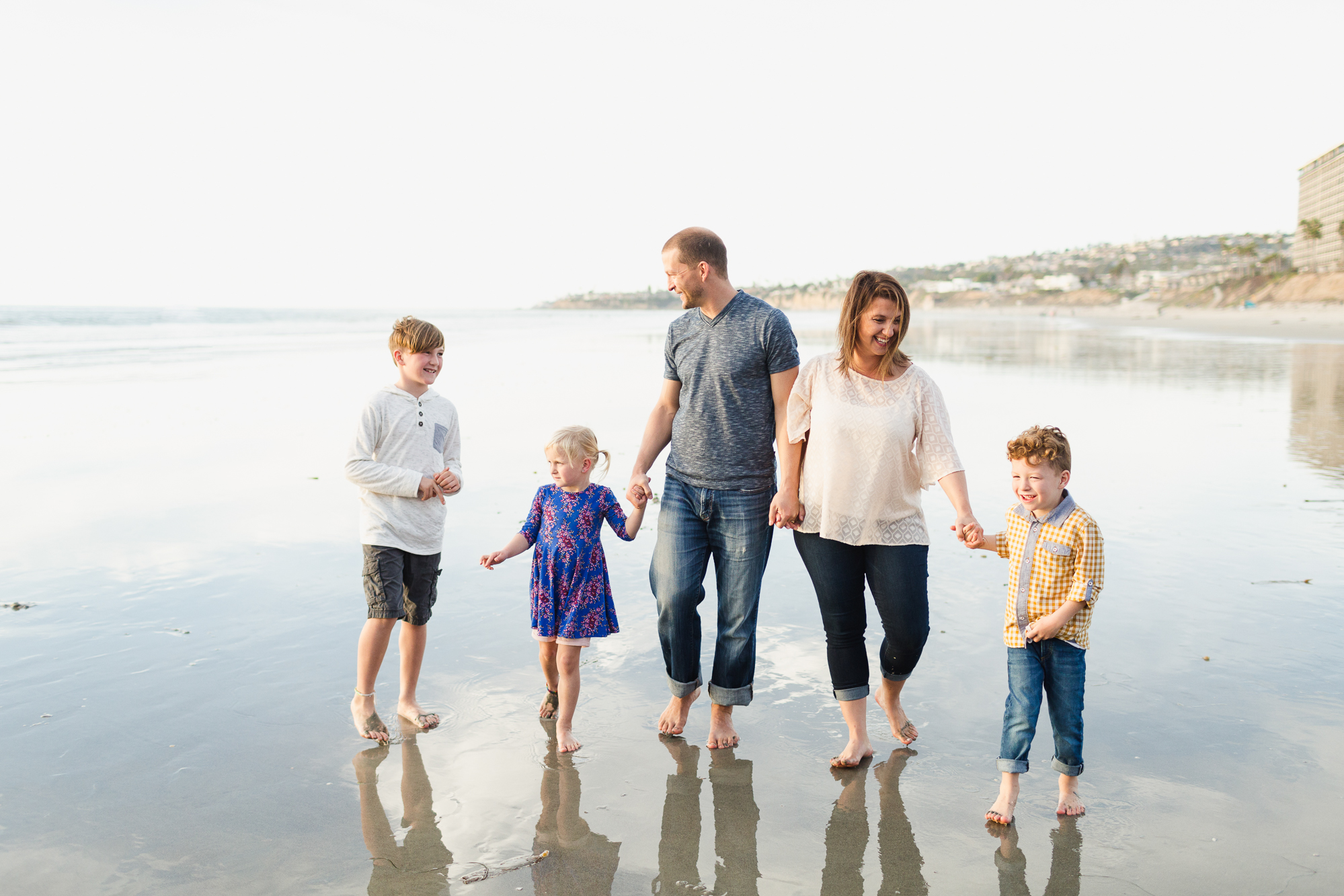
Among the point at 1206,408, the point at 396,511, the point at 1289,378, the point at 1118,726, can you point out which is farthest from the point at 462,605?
the point at 1289,378

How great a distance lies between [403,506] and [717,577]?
1340mm

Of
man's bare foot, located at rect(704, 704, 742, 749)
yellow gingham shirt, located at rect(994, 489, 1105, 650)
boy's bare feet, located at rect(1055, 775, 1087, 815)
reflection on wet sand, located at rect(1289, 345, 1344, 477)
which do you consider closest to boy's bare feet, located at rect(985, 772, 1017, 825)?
boy's bare feet, located at rect(1055, 775, 1087, 815)

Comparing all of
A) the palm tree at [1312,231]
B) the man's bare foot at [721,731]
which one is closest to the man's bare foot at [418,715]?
the man's bare foot at [721,731]

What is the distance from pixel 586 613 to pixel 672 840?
95cm

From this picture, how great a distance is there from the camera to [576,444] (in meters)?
3.58

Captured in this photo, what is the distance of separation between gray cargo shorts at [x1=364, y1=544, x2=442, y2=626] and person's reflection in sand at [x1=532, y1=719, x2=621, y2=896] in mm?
939

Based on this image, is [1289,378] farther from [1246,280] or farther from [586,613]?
[1246,280]

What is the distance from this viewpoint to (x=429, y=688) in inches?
162

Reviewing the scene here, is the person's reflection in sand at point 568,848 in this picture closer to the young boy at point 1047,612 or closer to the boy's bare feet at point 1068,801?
the young boy at point 1047,612

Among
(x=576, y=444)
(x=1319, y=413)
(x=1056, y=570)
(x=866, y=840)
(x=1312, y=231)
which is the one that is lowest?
(x=866, y=840)

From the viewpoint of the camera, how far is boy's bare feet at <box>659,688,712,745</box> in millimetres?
3674

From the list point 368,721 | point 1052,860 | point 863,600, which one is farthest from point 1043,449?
point 368,721

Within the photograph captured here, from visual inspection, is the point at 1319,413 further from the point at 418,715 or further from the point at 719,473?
the point at 418,715

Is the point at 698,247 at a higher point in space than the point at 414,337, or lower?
higher
